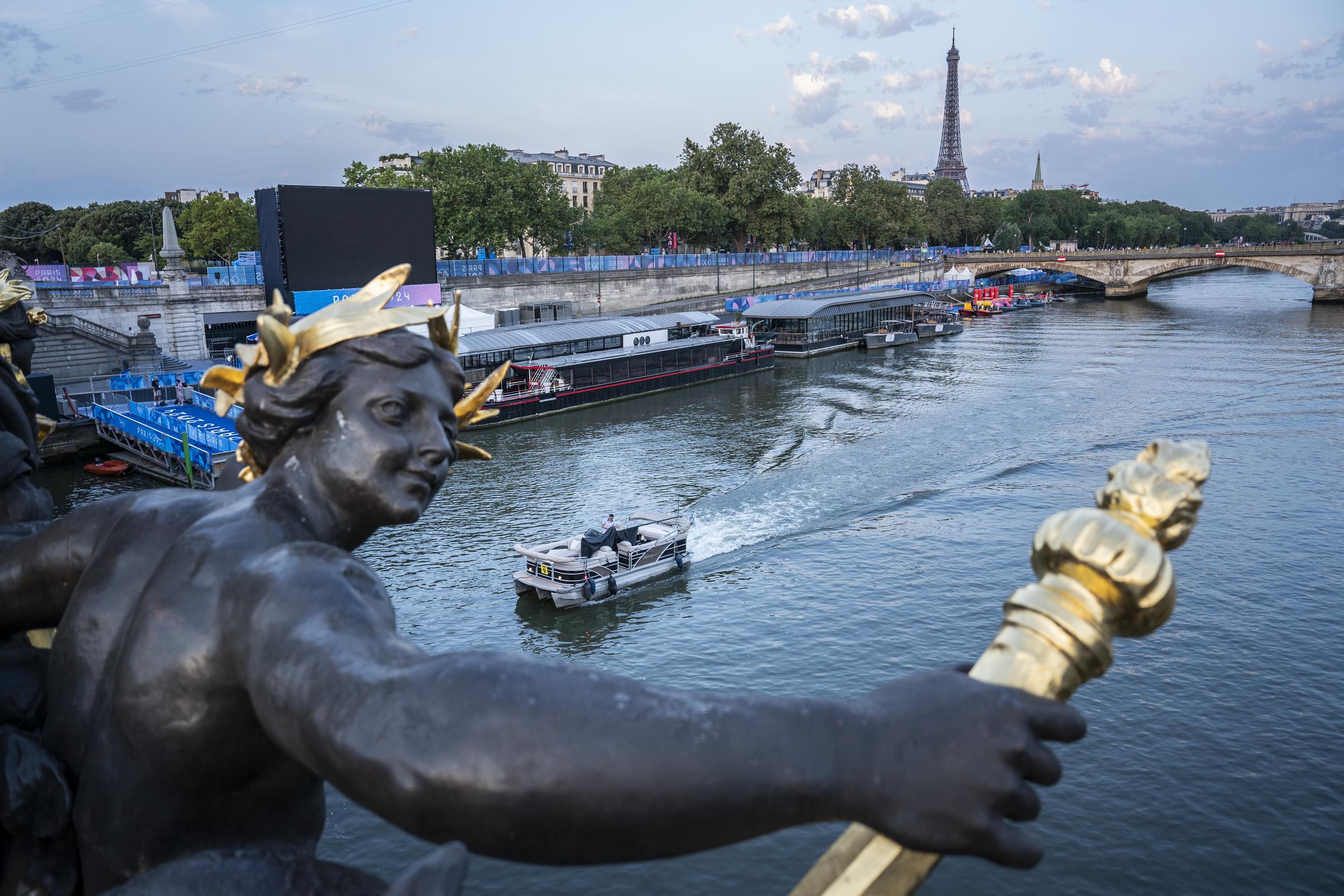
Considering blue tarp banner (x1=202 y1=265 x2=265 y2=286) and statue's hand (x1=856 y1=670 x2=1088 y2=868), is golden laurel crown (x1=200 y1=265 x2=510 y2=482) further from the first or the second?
blue tarp banner (x1=202 y1=265 x2=265 y2=286)

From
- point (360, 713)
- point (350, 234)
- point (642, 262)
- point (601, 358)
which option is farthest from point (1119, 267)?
point (360, 713)

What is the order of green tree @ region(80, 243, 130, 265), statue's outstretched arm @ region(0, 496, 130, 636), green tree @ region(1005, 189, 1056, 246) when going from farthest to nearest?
green tree @ region(1005, 189, 1056, 246)
green tree @ region(80, 243, 130, 265)
statue's outstretched arm @ region(0, 496, 130, 636)

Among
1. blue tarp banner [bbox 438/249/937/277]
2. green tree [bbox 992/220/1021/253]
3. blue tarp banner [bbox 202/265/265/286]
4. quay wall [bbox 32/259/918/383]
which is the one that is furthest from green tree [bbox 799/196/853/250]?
blue tarp banner [bbox 202/265/265/286]

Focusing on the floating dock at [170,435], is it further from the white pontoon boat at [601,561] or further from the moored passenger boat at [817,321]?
the moored passenger boat at [817,321]

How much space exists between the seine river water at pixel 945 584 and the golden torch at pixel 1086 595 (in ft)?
2.42

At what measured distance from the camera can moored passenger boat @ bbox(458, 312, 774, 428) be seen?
4484 centimetres

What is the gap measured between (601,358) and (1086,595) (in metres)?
47.5

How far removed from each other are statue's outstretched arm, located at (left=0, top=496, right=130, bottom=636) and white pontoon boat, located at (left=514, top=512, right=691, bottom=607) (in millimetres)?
20736

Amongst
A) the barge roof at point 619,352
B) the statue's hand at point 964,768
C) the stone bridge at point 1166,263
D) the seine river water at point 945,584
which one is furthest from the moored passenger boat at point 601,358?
the stone bridge at point 1166,263

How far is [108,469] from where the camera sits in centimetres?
3447

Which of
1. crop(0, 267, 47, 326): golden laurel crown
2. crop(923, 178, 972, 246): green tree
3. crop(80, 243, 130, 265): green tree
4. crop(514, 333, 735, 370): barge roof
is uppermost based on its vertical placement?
crop(923, 178, 972, 246): green tree

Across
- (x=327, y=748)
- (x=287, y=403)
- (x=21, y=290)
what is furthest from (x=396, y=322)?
(x=21, y=290)

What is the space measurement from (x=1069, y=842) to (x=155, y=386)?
1437 inches

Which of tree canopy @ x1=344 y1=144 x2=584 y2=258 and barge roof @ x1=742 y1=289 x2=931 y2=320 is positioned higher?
tree canopy @ x1=344 y1=144 x2=584 y2=258
